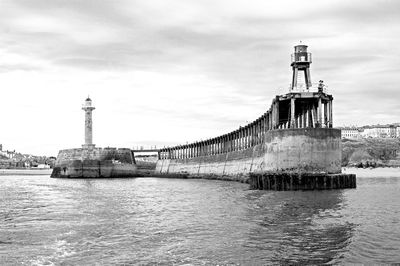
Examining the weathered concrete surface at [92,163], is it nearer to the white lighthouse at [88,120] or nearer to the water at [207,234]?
the white lighthouse at [88,120]

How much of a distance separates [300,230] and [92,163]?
78.4 m

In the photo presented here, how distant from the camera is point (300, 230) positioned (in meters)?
17.6

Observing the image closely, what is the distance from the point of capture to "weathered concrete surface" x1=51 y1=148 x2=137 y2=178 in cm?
9250

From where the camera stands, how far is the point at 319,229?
1781cm

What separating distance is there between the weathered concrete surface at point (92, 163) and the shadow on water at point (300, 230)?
67620mm

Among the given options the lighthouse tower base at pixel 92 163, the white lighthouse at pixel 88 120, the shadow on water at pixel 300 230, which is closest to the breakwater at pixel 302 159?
the shadow on water at pixel 300 230

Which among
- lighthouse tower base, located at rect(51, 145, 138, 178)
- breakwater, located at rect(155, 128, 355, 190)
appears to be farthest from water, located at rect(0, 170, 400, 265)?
lighthouse tower base, located at rect(51, 145, 138, 178)

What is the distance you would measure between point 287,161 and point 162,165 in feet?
248

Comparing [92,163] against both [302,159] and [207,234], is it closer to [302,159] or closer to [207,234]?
[302,159]

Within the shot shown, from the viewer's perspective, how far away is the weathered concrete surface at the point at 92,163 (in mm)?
92500

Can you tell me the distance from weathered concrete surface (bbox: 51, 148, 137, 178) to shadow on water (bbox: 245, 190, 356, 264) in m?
67.6

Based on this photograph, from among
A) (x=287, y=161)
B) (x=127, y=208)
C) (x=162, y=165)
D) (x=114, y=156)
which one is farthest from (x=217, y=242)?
(x=162, y=165)

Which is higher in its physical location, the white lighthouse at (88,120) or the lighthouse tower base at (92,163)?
the white lighthouse at (88,120)

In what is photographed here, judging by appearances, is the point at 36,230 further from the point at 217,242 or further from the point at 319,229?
the point at 319,229
